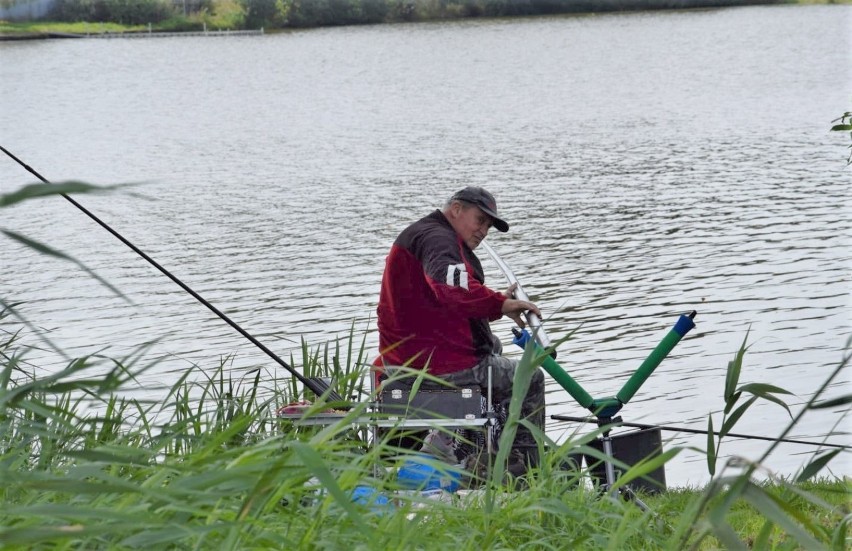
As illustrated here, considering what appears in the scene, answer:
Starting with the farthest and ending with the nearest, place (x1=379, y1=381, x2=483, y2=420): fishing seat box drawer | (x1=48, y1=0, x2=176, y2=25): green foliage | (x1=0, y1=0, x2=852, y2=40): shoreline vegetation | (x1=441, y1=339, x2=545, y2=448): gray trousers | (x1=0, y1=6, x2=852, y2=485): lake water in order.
A: (x1=0, y1=0, x2=852, y2=40): shoreline vegetation, (x1=48, y1=0, x2=176, y2=25): green foliage, (x1=0, y1=6, x2=852, y2=485): lake water, (x1=441, y1=339, x2=545, y2=448): gray trousers, (x1=379, y1=381, x2=483, y2=420): fishing seat box drawer

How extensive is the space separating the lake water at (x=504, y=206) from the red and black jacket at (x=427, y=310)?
678 millimetres

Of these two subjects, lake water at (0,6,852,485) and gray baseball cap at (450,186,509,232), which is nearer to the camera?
gray baseball cap at (450,186,509,232)

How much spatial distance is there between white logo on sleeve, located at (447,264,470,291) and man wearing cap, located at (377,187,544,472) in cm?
6

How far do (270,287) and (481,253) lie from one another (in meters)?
2.31

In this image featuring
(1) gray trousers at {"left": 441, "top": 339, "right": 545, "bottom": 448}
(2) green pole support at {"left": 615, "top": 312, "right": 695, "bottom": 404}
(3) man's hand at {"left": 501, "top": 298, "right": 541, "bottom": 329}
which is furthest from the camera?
(1) gray trousers at {"left": 441, "top": 339, "right": 545, "bottom": 448}

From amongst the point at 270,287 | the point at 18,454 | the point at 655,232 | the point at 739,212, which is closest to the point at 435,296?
the point at 18,454

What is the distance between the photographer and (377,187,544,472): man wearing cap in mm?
4875

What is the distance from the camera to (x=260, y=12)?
61.6m

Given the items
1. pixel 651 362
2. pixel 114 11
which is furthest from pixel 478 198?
pixel 114 11

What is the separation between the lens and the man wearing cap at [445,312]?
192 inches

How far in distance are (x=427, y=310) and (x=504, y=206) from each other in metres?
11.5

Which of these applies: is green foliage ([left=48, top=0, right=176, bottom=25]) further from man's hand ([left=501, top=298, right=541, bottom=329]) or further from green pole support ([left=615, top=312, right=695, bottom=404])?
green pole support ([left=615, top=312, right=695, bottom=404])

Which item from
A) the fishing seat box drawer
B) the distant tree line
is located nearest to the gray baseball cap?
the fishing seat box drawer

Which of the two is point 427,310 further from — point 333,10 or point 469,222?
point 333,10
